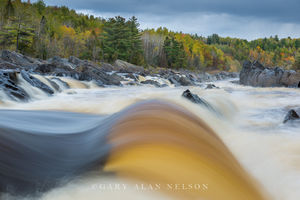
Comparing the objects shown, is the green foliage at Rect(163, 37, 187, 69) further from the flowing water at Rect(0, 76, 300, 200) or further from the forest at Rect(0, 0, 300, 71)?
the flowing water at Rect(0, 76, 300, 200)

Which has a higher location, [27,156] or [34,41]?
[34,41]

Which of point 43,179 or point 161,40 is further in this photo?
point 161,40

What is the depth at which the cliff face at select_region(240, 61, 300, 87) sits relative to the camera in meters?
16.7

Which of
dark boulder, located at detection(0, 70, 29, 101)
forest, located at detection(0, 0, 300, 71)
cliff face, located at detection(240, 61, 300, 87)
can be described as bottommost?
dark boulder, located at detection(0, 70, 29, 101)

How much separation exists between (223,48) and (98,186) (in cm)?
15681

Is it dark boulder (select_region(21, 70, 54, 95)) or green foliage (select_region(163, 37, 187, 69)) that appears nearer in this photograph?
dark boulder (select_region(21, 70, 54, 95))

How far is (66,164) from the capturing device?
6.42ft

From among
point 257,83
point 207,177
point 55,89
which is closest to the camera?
point 207,177

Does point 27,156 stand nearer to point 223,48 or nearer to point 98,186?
point 98,186

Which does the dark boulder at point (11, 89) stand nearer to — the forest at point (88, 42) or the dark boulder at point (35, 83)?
the dark boulder at point (35, 83)

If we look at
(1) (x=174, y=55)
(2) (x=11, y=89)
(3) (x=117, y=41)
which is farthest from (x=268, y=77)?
(1) (x=174, y=55)

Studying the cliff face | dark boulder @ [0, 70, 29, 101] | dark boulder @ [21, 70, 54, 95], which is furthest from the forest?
dark boulder @ [0, 70, 29, 101]

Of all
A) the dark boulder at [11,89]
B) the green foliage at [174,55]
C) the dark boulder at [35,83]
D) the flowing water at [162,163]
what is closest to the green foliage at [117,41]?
the green foliage at [174,55]

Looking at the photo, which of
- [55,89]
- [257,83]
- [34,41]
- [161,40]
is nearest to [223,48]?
[161,40]
